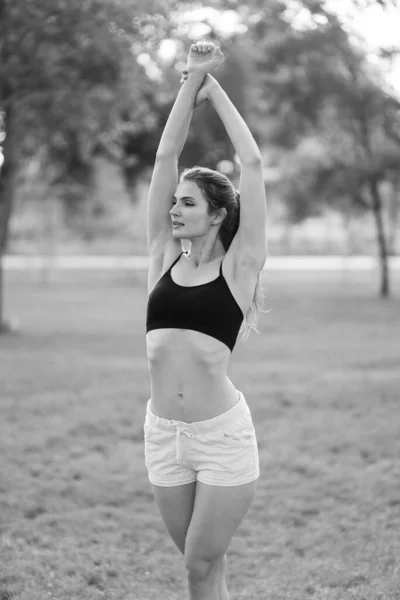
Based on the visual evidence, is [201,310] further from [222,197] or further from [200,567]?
[200,567]

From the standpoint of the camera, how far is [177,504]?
2928mm

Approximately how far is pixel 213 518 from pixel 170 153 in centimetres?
157

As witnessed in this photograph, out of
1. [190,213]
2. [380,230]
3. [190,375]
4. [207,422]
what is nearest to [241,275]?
[190,213]

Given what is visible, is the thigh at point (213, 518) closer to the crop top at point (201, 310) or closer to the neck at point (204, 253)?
the crop top at point (201, 310)

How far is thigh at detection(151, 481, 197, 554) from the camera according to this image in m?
2.92

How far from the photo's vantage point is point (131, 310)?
19031mm

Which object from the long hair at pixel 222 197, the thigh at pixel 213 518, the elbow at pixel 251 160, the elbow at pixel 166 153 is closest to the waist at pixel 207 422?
the thigh at pixel 213 518

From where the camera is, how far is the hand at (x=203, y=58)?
10.4ft

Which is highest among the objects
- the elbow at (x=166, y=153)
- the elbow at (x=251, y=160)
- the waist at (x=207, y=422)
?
the elbow at (x=166, y=153)

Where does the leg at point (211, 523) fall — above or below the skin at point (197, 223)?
below

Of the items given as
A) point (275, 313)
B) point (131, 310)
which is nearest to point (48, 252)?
point (131, 310)

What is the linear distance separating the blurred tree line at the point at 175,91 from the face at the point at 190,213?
5123 mm

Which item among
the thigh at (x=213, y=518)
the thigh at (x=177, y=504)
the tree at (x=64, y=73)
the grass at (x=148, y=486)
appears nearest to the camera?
the thigh at (x=213, y=518)

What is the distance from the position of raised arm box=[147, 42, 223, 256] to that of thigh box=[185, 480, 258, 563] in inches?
42.0
